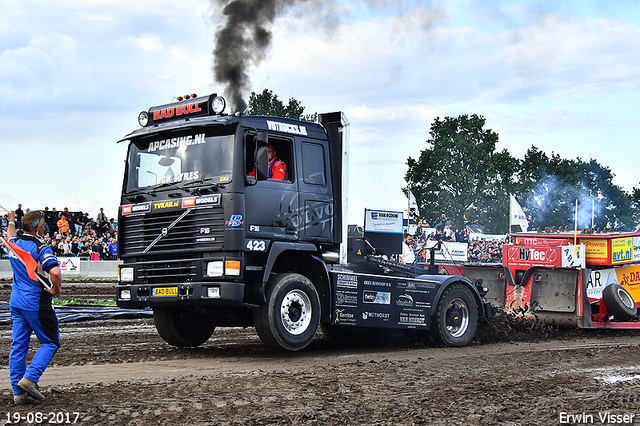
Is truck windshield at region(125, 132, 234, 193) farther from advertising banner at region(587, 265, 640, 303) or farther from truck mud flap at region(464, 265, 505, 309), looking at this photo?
advertising banner at region(587, 265, 640, 303)

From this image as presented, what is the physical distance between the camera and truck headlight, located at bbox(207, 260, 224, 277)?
866 cm

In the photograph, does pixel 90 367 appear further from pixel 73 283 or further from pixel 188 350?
pixel 73 283

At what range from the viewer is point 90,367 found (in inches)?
324

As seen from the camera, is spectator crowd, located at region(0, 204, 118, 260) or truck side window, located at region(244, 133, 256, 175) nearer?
truck side window, located at region(244, 133, 256, 175)

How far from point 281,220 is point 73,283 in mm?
16571

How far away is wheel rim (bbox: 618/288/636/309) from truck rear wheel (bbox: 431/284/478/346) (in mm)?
2904

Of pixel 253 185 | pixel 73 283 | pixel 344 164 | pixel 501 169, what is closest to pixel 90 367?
pixel 253 185

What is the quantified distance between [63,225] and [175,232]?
63.4 ft

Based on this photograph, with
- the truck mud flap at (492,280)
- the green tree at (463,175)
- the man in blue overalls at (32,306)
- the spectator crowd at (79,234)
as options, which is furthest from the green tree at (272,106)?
the man in blue overalls at (32,306)

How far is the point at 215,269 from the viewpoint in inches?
342

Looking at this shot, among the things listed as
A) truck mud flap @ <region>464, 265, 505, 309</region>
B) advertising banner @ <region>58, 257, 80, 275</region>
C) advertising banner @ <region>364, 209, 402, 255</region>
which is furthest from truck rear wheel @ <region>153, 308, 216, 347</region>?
advertising banner @ <region>58, 257, 80, 275</region>

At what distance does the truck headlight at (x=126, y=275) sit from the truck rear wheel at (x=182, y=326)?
75cm

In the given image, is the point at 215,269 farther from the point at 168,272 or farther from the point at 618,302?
the point at 618,302

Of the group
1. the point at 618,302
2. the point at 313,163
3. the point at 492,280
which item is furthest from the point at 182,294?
the point at 618,302
